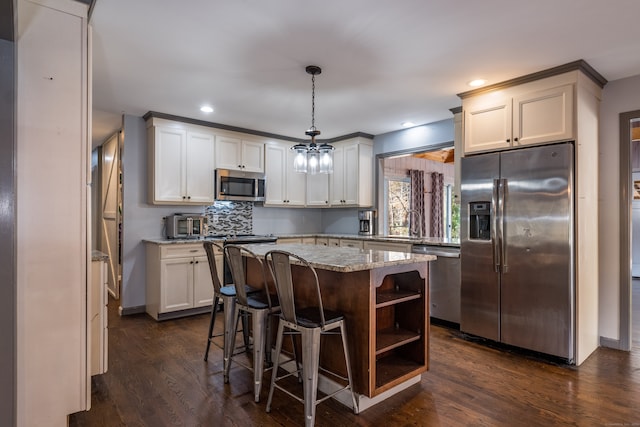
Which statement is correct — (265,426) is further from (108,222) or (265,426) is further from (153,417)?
(108,222)

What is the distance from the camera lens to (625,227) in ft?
10.5

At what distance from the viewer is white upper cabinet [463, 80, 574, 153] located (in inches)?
117

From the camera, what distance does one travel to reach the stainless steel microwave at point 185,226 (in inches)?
179

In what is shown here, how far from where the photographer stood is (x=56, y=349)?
1992mm

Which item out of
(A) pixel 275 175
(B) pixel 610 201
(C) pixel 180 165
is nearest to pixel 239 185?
(A) pixel 275 175

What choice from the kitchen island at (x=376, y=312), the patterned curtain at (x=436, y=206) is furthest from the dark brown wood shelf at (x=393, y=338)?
the patterned curtain at (x=436, y=206)

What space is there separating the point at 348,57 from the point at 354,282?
5.90 feet

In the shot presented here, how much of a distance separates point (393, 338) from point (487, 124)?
229 centimetres

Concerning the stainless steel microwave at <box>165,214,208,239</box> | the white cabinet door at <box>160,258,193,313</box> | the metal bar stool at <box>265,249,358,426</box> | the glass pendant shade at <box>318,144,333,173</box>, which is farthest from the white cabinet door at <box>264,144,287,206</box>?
the metal bar stool at <box>265,249,358,426</box>

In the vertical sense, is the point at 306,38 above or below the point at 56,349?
above

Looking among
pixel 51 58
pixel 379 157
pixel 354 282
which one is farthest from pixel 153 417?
pixel 379 157

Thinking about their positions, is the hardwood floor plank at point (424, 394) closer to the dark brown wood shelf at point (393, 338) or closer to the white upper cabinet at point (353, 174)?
the dark brown wood shelf at point (393, 338)

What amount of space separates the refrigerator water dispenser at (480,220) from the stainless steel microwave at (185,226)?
3367mm

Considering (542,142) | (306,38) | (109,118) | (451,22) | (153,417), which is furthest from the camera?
(109,118)
